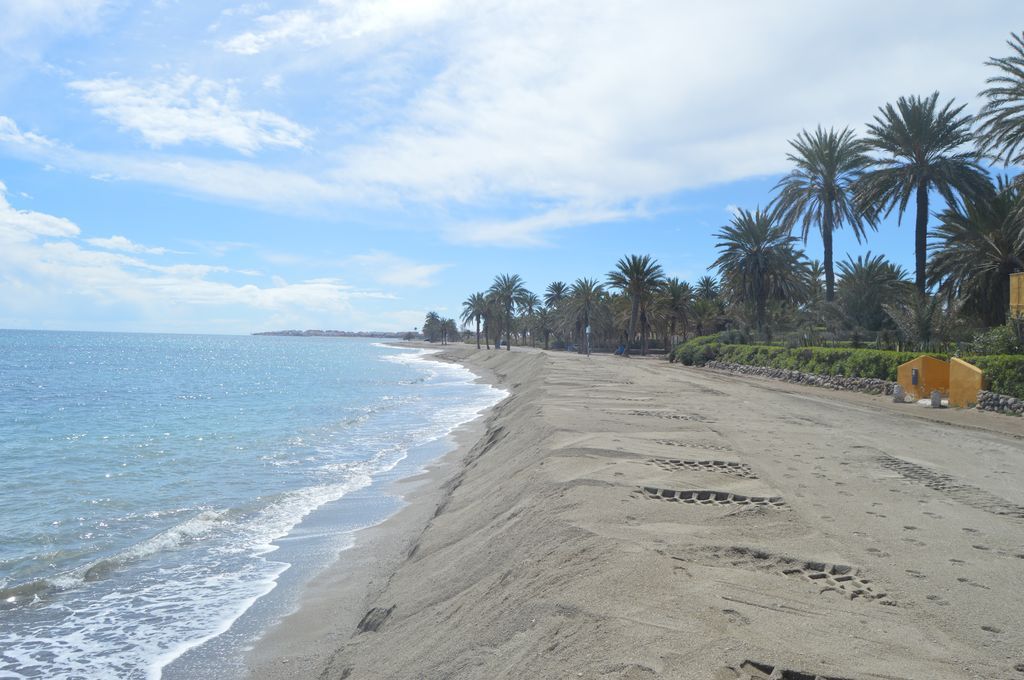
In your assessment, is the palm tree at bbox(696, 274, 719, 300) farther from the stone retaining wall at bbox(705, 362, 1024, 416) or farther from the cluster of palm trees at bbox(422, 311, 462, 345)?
the cluster of palm trees at bbox(422, 311, 462, 345)

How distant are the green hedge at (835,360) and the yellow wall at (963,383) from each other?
230 millimetres

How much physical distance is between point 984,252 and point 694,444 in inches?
1035

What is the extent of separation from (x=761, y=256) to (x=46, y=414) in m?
40.3

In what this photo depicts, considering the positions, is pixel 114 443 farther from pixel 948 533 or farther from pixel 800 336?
pixel 800 336

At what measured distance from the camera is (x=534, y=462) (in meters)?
10.0

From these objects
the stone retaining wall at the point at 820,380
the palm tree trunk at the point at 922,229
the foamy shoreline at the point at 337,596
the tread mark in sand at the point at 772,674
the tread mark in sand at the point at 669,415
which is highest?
the palm tree trunk at the point at 922,229

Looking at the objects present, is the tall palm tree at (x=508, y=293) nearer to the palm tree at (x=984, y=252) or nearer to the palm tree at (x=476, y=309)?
the palm tree at (x=476, y=309)

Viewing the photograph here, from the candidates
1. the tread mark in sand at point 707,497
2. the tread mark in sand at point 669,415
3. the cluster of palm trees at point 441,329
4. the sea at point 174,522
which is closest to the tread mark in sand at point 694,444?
the tread mark in sand at point 707,497

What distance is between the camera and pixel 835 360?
26.9 meters

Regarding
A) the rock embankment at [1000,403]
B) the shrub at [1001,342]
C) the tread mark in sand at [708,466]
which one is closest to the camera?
the tread mark in sand at [708,466]

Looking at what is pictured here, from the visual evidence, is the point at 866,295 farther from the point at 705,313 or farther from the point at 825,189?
the point at 705,313

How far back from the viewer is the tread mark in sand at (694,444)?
1060 cm

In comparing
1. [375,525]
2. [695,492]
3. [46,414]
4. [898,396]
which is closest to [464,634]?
[695,492]

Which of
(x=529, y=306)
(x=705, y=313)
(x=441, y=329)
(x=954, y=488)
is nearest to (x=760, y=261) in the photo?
(x=705, y=313)
